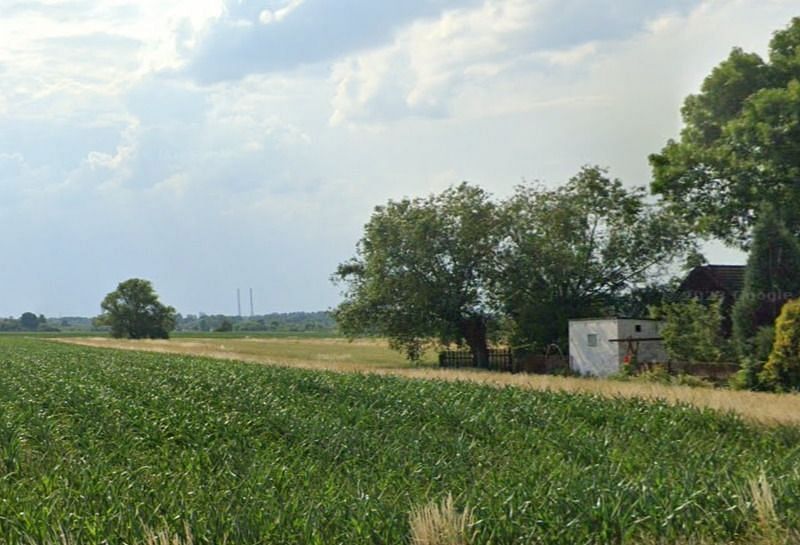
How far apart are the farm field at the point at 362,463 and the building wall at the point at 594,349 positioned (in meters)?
15.5

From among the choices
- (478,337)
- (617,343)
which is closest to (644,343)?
(617,343)

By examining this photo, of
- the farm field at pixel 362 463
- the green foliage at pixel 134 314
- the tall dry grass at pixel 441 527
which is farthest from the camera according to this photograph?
the green foliage at pixel 134 314

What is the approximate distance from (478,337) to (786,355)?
22445 millimetres

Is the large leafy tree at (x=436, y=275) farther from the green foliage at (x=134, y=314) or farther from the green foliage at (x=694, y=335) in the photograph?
the green foliage at (x=134, y=314)

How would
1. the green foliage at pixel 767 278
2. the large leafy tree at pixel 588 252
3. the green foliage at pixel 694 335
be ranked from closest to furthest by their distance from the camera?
the green foliage at pixel 767 278, the green foliage at pixel 694 335, the large leafy tree at pixel 588 252

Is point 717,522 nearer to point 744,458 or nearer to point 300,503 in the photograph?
point 300,503

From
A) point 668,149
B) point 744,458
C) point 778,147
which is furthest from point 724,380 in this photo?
point 744,458

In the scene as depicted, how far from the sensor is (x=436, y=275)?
46281mm

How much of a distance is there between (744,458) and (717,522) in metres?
4.61

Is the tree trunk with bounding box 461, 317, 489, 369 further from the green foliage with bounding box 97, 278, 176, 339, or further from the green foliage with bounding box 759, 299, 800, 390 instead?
the green foliage with bounding box 97, 278, 176, 339

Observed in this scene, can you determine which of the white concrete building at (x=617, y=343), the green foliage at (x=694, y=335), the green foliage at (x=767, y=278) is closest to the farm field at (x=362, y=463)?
the green foliage at (x=767, y=278)

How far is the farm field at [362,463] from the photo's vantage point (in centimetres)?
777

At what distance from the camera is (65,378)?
23.7 meters

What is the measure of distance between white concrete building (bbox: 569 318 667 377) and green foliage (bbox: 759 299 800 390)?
29.0 ft
